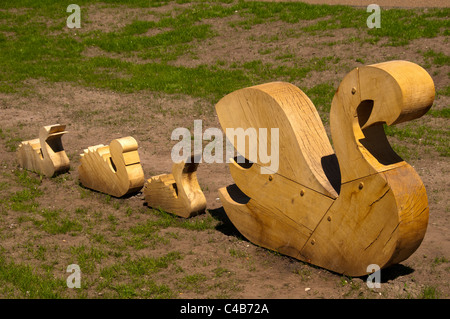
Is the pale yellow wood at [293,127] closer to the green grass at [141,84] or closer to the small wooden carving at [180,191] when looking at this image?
the green grass at [141,84]

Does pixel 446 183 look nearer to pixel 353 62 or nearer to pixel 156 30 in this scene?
pixel 353 62

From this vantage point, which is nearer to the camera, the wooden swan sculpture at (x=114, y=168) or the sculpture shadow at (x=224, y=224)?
the sculpture shadow at (x=224, y=224)

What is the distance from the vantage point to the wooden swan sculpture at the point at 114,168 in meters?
7.16

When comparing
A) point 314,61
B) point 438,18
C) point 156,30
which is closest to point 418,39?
point 438,18

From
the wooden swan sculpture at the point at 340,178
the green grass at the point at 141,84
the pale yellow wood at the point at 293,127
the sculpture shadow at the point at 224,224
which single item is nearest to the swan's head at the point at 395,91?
the wooden swan sculpture at the point at 340,178

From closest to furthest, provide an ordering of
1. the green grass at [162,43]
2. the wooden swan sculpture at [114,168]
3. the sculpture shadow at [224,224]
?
1. the sculpture shadow at [224,224]
2. the wooden swan sculpture at [114,168]
3. the green grass at [162,43]

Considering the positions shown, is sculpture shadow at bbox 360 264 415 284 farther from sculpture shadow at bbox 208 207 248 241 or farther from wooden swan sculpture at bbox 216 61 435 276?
sculpture shadow at bbox 208 207 248 241

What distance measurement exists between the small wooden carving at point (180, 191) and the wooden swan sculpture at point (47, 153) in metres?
1.71

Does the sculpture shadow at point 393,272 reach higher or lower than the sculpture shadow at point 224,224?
lower

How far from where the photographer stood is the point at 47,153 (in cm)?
802

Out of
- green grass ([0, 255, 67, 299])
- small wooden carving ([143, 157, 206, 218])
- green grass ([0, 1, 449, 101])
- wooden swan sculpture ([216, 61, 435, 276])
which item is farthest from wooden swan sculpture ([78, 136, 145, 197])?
green grass ([0, 1, 449, 101])

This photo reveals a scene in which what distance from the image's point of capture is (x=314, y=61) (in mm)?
11914

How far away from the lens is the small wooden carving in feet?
21.8

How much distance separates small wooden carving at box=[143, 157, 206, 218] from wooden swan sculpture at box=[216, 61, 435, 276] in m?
0.52
